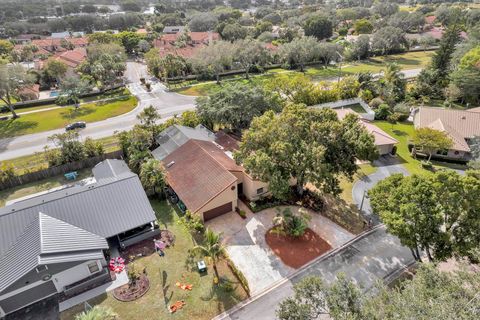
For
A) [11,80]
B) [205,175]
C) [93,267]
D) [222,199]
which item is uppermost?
[11,80]

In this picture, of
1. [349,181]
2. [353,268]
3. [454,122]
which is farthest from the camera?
[454,122]

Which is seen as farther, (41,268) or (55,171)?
(55,171)

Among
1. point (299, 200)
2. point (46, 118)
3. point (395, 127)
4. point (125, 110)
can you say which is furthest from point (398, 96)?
point (46, 118)

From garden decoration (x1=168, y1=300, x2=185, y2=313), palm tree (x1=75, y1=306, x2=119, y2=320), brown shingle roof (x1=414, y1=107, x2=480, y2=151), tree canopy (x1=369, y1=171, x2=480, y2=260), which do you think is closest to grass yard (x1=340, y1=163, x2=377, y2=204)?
tree canopy (x1=369, y1=171, x2=480, y2=260)

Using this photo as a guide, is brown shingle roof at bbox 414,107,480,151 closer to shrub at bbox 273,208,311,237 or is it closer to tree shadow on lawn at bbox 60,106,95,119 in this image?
shrub at bbox 273,208,311,237

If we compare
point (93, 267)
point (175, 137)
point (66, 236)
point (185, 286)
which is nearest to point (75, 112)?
point (175, 137)

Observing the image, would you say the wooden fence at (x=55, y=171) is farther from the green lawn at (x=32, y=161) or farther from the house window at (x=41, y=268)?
the house window at (x=41, y=268)

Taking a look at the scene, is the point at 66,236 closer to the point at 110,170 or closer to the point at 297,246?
the point at 110,170
